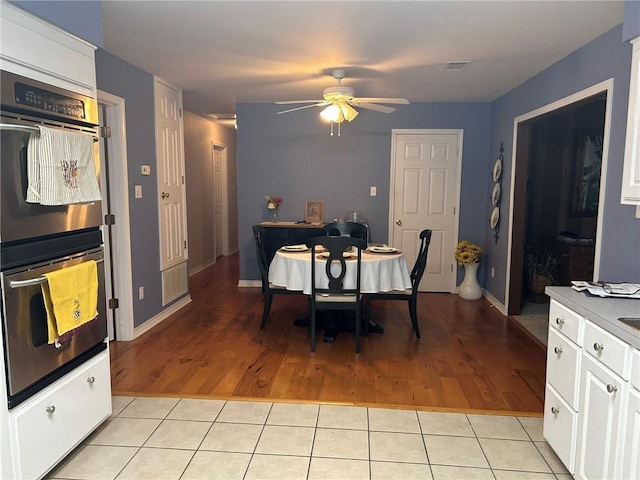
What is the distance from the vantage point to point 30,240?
1.81 m

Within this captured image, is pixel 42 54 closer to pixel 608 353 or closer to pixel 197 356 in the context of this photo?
pixel 197 356

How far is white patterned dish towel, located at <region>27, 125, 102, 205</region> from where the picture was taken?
174 cm

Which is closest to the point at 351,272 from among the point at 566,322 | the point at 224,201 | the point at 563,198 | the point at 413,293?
the point at 413,293

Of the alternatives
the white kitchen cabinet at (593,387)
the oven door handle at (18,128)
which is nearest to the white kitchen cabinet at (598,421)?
the white kitchen cabinet at (593,387)

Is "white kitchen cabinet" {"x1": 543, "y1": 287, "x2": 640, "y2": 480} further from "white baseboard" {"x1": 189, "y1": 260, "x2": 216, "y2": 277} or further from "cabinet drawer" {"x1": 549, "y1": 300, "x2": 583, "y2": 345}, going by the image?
"white baseboard" {"x1": 189, "y1": 260, "x2": 216, "y2": 277}

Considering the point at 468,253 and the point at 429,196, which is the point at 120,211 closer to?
the point at 429,196

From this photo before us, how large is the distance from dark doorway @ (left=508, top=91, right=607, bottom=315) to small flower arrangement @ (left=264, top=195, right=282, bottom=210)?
2908mm

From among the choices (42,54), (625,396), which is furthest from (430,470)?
(42,54)

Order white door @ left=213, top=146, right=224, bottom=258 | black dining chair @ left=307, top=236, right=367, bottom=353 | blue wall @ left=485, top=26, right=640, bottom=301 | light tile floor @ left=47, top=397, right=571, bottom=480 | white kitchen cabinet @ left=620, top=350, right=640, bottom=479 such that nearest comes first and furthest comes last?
white kitchen cabinet @ left=620, top=350, right=640, bottom=479
light tile floor @ left=47, top=397, right=571, bottom=480
blue wall @ left=485, top=26, right=640, bottom=301
black dining chair @ left=307, top=236, right=367, bottom=353
white door @ left=213, top=146, right=224, bottom=258

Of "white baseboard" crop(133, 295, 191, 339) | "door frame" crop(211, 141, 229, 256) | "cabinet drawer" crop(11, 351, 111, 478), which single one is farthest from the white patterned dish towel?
"door frame" crop(211, 141, 229, 256)

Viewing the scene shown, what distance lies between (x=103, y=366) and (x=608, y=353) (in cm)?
237

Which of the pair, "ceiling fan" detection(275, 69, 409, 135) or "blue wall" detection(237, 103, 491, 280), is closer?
"ceiling fan" detection(275, 69, 409, 135)

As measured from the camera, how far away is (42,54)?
186 cm

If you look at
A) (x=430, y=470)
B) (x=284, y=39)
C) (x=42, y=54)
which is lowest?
(x=430, y=470)
